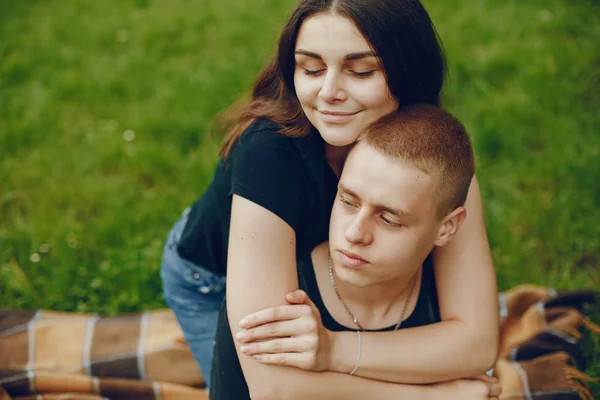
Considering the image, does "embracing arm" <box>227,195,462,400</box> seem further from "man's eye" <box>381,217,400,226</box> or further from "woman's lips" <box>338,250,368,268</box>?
"man's eye" <box>381,217,400,226</box>

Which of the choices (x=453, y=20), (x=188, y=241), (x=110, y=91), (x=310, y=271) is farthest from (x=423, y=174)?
(x=453, y=20)

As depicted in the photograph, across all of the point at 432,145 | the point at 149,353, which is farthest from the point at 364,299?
the point at 149,353

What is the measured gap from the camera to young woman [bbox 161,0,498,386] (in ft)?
6.82

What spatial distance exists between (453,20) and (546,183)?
1780 millimetres

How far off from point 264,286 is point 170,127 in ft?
8.10

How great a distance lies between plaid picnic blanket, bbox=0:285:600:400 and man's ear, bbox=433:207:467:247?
1144mm

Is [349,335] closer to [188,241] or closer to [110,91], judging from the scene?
[188,241]

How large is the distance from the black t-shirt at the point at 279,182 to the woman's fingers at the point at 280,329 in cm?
30

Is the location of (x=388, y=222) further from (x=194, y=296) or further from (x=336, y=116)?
(x=194, y=296)

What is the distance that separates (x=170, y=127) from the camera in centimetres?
436

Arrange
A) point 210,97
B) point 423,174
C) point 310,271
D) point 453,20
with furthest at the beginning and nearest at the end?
point 453,20 < point 210,97 < point 310,271 < point 423,174

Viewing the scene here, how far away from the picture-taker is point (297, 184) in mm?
2186

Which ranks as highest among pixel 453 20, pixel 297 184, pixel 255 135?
pixel 453 20

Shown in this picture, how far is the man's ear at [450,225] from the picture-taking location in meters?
2.19
